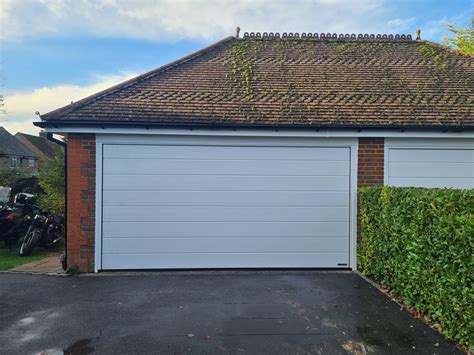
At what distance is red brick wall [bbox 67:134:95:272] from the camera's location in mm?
5820

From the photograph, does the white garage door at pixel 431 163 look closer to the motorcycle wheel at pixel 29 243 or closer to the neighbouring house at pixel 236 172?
the neighbouring house at pixel 236 172

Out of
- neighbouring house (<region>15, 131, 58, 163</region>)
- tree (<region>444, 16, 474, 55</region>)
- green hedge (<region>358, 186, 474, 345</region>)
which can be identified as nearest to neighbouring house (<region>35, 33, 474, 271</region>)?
green hedge (<region>358, 186, 474, 345</region>)

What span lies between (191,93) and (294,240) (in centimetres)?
358

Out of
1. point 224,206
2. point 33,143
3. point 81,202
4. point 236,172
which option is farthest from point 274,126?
point 33,143

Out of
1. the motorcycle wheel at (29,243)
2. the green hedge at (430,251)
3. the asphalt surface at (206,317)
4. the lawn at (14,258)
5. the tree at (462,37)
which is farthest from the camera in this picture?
the tree at (462,37)

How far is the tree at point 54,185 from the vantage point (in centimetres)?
→ 1009

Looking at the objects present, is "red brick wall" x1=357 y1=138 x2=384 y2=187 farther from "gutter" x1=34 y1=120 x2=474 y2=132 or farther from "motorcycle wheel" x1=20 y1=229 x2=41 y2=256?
"motorcycle wheel" x1=20 y1=229 x2=41 y2=256

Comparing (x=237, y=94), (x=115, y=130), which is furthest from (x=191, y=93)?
(x=115, y=130)

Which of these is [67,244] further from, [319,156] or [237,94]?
[319,156]

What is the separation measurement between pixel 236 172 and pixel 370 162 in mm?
2511

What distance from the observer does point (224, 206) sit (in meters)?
6.04

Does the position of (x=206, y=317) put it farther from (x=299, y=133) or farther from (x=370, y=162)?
(x=370, y=162)

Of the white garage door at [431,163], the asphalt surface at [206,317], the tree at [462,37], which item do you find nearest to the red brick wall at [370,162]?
the white garage door at [431,163]

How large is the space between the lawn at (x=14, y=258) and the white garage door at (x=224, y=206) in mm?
2462
